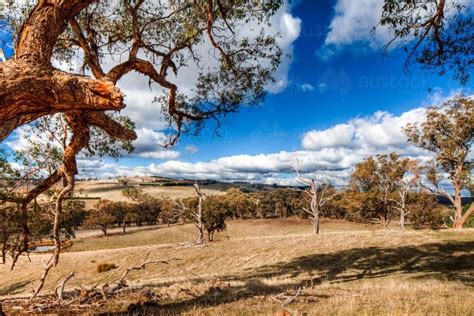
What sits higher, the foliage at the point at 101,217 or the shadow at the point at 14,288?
the foliage at the point at 101,217

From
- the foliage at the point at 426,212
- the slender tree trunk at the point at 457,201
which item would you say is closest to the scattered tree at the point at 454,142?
the slender tree trunk at the point at 457,201

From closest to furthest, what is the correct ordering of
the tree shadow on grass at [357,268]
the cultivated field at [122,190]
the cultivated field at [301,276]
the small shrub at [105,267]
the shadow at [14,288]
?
the cultivated field at [301,276]
the tree shadow on grass at [357,268]
the shadow at [14,288]
the small shrub at [105,267]
the cultivated field at [122,190]

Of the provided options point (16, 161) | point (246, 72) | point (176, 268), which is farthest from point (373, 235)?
point (16, 161)

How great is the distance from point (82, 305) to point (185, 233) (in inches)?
2724

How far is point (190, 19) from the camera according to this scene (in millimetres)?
12977

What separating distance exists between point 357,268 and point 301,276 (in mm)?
3545

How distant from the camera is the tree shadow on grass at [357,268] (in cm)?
1012

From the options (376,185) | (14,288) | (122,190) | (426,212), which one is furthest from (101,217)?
(426,212)

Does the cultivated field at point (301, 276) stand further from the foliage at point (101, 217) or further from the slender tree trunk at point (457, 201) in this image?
the foliage at point (101, 217)

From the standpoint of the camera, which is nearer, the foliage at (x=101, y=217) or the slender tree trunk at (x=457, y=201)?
the slender tree trunk at (x=457, y=201)

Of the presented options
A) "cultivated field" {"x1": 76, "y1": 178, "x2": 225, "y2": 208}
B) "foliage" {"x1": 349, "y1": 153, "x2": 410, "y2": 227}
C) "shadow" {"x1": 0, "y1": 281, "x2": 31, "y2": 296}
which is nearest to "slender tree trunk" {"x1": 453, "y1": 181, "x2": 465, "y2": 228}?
"foliage" {"x1": 349, "y1": 153, "x2": 410, "y2": 227}

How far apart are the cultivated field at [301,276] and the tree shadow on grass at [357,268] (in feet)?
0.11

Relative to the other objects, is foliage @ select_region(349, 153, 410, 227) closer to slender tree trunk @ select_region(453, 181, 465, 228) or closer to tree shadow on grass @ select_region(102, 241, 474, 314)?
slender tree trunk @ select_region(453, 181, 465, 228)

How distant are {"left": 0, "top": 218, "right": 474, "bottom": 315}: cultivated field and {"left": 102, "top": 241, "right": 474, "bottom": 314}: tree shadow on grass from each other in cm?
3
